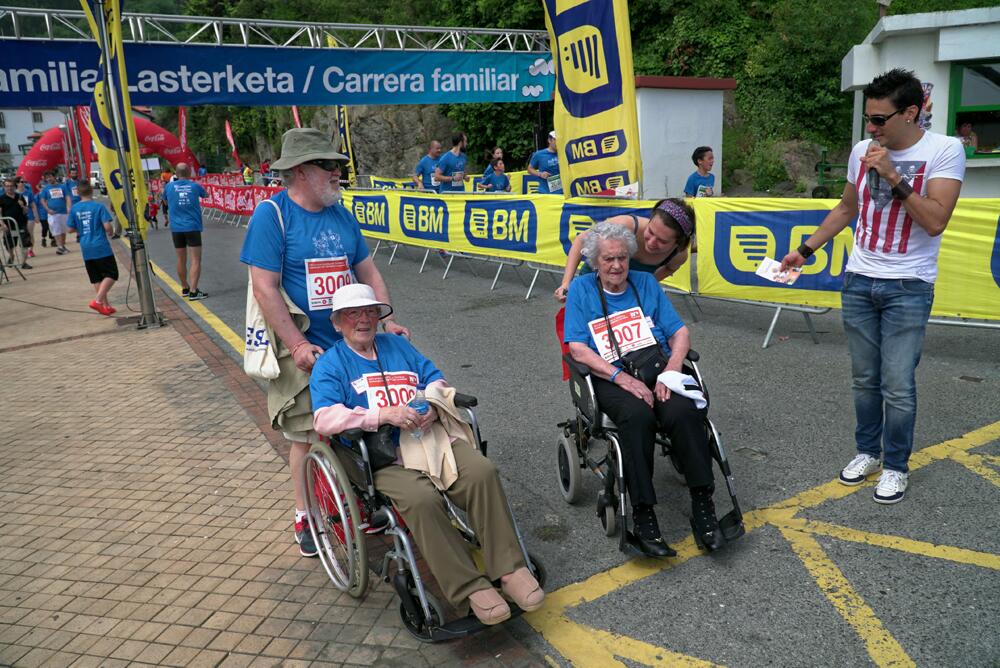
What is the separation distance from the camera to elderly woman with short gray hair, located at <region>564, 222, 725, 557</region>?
10.9 feet

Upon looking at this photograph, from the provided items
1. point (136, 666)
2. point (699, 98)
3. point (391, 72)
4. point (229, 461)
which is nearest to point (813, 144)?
point (699, 98)

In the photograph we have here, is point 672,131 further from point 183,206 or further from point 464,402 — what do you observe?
point 464,402

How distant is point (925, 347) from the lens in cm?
636

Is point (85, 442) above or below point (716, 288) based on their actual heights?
below

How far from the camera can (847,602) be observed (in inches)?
116

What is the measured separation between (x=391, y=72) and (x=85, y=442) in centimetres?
1138

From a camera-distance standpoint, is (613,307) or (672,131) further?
(672,131)

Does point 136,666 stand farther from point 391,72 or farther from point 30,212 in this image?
point 30,212

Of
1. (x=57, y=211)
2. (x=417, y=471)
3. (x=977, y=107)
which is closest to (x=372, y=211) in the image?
(x=57, y=211)

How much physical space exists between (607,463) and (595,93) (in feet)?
16.5

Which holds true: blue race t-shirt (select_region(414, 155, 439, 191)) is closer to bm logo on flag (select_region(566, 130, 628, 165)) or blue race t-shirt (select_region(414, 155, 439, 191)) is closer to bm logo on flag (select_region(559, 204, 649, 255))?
bm logo on flag (select_region(559, 204, 649, 255))

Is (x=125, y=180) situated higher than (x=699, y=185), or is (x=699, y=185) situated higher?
(x=125, y=180)

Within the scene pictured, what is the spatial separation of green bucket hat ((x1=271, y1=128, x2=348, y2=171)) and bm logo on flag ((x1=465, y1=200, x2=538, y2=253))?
243 inches

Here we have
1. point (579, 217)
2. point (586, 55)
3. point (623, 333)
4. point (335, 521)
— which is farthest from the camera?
point (579, 217)
